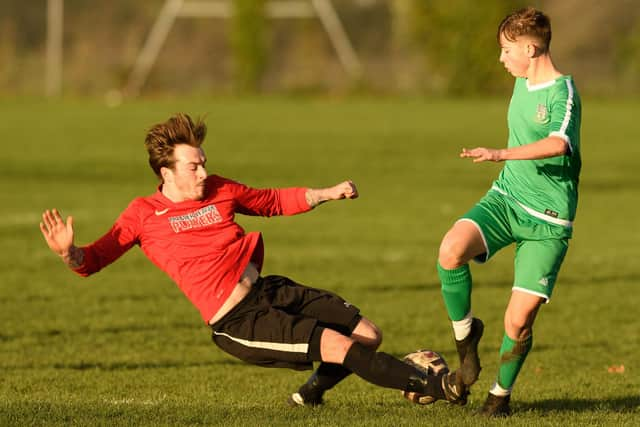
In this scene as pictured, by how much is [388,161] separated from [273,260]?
13837mm

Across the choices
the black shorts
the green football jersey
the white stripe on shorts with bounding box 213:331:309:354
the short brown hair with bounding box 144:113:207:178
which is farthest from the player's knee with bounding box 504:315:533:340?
the short brown hair with bounding box 144:113:207:178

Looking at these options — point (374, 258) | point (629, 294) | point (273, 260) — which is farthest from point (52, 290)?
point (629, 294)

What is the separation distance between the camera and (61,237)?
670 cm

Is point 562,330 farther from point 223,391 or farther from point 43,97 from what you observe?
point 43,97

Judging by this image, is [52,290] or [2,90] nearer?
[52,290]

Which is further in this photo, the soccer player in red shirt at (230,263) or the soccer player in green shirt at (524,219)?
the soccer player in green shirt at (524,219)

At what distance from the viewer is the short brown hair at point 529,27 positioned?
23.4ft

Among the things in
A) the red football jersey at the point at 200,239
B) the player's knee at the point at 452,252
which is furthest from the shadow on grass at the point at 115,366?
the player's knee at the point at 452,252

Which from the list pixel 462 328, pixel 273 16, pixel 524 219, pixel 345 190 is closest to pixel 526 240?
pixel 524 219

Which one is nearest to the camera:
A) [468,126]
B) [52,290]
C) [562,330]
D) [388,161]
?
[562,330]

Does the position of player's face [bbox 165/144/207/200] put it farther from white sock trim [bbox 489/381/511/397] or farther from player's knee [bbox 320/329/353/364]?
white sock trim [bbox 489/381/511/397]

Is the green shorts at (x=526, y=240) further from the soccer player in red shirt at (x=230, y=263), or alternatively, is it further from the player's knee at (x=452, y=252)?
the soccer player in red shirt at (x=230, y=263)

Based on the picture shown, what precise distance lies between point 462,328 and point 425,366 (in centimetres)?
43

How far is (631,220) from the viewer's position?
19156mm
